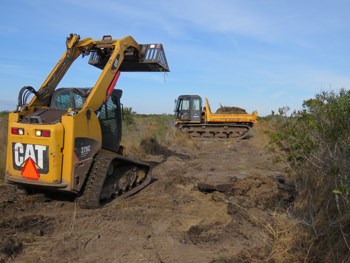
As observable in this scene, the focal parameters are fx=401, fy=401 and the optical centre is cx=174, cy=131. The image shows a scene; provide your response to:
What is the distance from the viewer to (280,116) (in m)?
7.20

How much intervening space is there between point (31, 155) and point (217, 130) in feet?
67.7

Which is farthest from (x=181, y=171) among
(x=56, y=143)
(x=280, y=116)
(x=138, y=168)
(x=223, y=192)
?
(x=56, y=143)

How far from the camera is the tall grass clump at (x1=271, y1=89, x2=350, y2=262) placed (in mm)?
3996

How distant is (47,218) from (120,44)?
3529mm

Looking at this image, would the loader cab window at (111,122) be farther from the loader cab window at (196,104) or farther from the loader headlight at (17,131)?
the loader cab window at (196,104)

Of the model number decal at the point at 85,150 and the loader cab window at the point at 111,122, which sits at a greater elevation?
the loader cab window at the point at 111,122

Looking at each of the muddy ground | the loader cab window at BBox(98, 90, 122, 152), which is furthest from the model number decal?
the loader cab window at BBox(98, 90, 122, 152)

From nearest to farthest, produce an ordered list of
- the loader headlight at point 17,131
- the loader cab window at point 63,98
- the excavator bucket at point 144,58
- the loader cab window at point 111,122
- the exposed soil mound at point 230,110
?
the loader headlight at point 17,131 < the loader cab window at point 63,98 < the loader cab window at point 111,122 < the excavator bucket at point 144,58 < the exposed soil mound at point 230,110

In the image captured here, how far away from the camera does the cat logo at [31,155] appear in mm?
6121

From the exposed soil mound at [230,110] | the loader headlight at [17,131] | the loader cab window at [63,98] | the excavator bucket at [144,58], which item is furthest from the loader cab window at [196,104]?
the loader headlight at [17,131]

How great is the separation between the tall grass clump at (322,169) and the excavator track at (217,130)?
62.3 feet

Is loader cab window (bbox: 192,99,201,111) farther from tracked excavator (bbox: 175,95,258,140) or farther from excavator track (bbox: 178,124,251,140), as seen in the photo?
excavator track (bbox: 178,124,251,140)

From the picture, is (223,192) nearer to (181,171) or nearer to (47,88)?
(181,171)

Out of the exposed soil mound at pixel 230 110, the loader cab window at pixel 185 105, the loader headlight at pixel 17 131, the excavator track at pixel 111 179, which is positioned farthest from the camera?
the exposed soil mound at pixel 230 110
